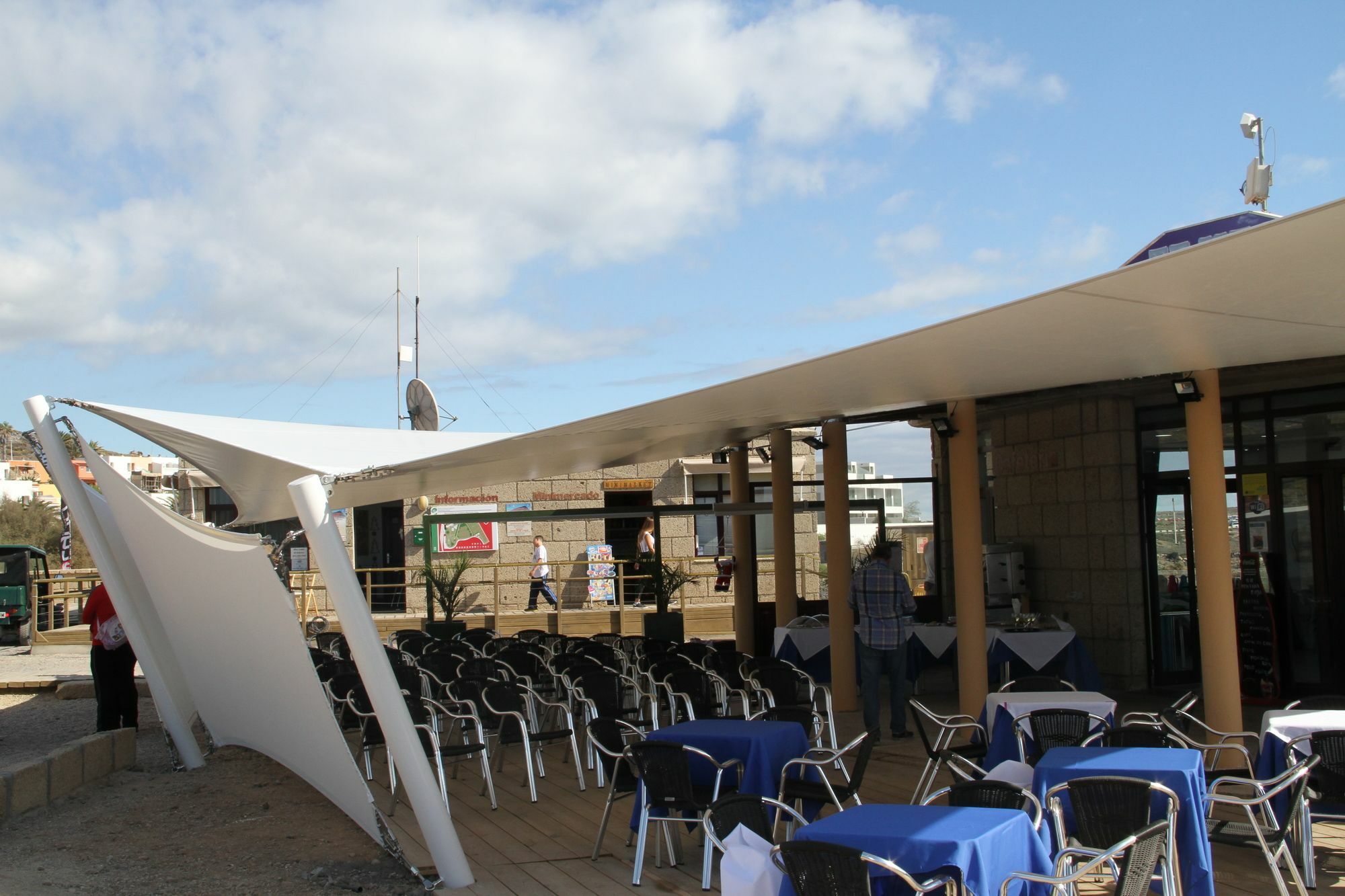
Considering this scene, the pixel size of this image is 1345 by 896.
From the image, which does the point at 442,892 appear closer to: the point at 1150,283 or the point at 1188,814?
the point at 1188,814

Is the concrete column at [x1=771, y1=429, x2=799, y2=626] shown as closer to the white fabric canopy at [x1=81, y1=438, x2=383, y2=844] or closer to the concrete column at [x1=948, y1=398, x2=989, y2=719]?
the concrete column at [x1=948, y1=398, x2=989, y2=719]

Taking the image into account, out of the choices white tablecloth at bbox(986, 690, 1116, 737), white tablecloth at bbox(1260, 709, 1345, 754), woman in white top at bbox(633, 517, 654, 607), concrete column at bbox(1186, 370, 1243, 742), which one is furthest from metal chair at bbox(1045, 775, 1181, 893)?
woman in white top at bbox(633, 517, 654, 607)

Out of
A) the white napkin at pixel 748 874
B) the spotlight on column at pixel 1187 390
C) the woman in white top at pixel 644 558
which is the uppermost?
the spotlight on column at pixel 1187 390

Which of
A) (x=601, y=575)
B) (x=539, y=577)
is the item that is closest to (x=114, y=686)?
(x=539, y=577)

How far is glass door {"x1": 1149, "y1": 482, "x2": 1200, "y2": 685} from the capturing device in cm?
1009

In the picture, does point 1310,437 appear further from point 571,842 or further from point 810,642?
point 571,842

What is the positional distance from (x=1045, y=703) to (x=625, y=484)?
16.2 meters

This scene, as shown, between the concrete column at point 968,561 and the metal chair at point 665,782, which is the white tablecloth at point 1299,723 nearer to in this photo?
the metal chair at point 665,782

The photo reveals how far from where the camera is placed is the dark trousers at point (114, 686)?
356 inches

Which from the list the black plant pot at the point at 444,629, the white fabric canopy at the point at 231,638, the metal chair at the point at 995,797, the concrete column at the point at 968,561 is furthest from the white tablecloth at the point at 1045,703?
the black plant pot at the point at 444,629

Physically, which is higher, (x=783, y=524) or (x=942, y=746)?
(x=783, y=524)

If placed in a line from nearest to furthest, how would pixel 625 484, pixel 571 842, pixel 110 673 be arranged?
1. pixel 571 842
2. pixel 110 673
3. pixel 625 484

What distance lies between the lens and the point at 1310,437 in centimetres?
883

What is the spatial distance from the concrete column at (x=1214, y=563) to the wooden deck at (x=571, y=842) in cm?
125
